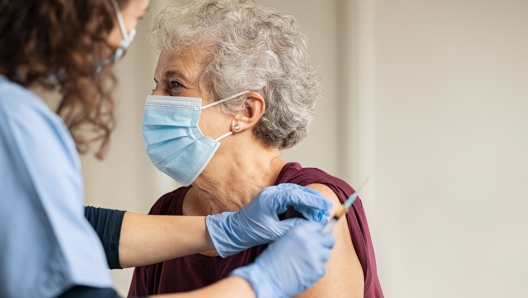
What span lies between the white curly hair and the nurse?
53cm

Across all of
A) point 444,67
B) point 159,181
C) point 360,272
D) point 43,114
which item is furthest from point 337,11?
point 43,114

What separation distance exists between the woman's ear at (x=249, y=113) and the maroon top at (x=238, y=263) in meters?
0.16

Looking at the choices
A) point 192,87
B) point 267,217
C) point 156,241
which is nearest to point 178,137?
point 192,87

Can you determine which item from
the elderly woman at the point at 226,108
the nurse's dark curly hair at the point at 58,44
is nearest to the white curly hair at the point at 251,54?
the elderly woman at the point at 226,108

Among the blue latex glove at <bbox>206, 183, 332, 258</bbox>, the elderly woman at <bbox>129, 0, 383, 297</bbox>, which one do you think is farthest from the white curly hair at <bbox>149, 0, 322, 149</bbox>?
the blue latex glove at <bbox>206, 183, 332, 258</bbox>

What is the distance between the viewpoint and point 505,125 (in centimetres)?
248

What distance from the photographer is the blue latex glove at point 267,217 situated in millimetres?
1323

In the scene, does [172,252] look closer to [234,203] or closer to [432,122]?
[234,203]

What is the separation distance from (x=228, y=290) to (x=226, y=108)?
694 mm

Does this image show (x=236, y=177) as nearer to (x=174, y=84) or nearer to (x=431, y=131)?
(x=174, y=84)

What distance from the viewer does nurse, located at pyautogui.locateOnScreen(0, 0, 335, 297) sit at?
33.2 inches

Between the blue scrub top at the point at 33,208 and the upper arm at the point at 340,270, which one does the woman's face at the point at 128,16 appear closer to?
the blue scrub top at the point at 33,208

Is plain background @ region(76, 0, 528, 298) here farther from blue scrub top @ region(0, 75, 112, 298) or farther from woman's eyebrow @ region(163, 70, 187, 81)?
blue scrub top @ region(0, 75, 112, 298)

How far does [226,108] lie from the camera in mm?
1614
